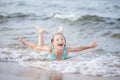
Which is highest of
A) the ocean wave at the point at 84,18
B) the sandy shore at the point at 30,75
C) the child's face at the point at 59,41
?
the ocean wave at the point at 84,18

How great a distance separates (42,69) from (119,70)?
148 centimetres

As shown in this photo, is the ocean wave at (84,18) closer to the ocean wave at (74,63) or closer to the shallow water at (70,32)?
the shallow water at (70,32)

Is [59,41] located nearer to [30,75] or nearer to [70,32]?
[30,75]

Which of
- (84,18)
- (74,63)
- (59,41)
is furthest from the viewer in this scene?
(84,18)

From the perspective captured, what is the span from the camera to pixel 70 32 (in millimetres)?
11711

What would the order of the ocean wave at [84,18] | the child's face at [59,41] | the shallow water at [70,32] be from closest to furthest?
the shallow water at [70,32] < the child's face at [59,41] < the ocean wave at [84,18]

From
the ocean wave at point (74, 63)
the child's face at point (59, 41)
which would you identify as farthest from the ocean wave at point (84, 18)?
the child's face at point (59, 41)

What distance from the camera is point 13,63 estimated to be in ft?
24.0

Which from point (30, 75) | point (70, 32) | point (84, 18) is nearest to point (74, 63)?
point (30, 75)

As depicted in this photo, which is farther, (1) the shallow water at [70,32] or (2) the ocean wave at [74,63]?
(1) the shallow water at [70,32]

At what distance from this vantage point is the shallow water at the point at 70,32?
23.8 feet

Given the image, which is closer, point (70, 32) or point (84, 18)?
point (70, 32)

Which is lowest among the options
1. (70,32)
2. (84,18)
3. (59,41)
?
(59,41)

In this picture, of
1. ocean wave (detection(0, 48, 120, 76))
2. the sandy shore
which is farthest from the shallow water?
the sandy shore
